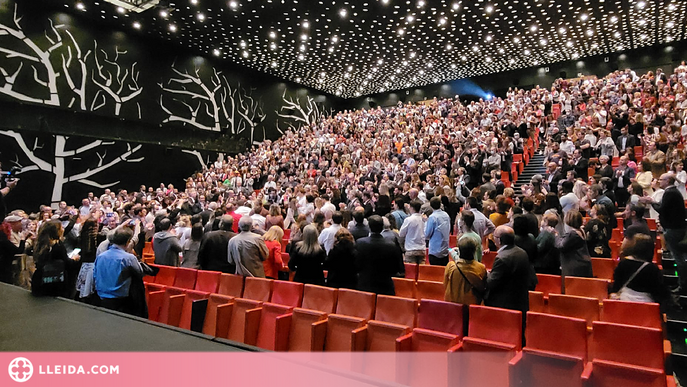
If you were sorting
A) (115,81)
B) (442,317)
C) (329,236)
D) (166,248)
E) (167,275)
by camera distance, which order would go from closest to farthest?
1. (442,317)
2. (329,236)
3. (167,275)
4. (166,248)
5. (115,81)

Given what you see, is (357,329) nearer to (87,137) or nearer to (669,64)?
(87,137)

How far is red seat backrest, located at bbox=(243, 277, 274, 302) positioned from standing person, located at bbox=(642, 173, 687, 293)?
425 centimetres

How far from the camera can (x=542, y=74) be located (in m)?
18.1

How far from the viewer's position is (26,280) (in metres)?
4.84

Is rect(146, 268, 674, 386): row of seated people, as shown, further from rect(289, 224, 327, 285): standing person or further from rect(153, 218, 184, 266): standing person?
rect(153, 218, 184, 266): standing person

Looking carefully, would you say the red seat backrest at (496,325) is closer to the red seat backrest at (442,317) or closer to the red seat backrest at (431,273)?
the red seat backrest at (442,317)

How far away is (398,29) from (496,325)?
1273 cm

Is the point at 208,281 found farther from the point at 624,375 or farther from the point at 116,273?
the point at 624,375

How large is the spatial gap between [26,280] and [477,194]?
6.57m

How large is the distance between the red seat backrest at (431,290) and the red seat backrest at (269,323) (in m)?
1.31

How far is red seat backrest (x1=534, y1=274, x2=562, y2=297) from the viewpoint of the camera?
3.66m

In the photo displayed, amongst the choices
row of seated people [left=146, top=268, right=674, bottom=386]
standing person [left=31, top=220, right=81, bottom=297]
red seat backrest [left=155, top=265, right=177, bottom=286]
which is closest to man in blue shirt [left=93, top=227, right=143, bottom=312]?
standing person [left=31, top=220, right=81, bottom=297]

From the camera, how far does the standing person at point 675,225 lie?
3.84 metres

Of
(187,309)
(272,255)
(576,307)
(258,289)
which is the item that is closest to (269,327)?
(258,289)
